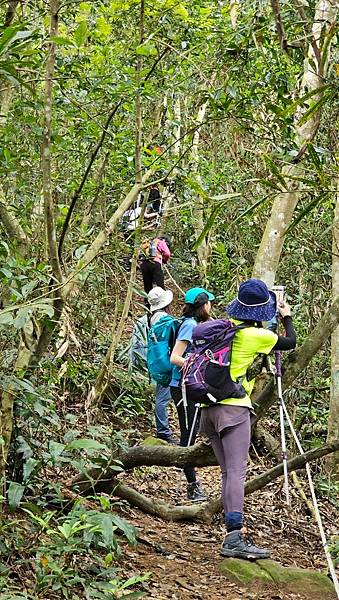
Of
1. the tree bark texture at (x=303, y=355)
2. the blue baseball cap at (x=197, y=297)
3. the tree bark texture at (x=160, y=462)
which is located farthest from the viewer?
the blue baseball cap at (x=197, y=297)

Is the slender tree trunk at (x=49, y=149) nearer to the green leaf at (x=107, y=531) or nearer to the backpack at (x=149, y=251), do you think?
the green leaf at (x=107, y=531)

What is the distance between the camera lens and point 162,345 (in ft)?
23.1

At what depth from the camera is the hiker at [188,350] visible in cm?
641

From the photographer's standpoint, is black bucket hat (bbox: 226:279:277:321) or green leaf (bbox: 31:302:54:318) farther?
black bucket hat (bbox: 226:279:277:321)

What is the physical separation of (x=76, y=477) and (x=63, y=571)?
159 centimetres

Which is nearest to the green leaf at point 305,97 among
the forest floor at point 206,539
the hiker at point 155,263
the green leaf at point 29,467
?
the green leaf at point 29,467

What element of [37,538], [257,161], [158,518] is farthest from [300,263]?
[37,538]

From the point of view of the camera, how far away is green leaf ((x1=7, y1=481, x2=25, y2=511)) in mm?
4203

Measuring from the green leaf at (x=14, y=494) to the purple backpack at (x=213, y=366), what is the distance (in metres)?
1.59

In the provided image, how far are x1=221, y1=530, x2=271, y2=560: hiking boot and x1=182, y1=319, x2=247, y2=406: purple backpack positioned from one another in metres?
0.92

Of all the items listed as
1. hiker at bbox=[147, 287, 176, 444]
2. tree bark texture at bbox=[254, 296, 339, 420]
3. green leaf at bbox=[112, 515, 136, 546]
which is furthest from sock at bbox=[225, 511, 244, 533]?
hiker at bbox=[147, 287, 176, 444]

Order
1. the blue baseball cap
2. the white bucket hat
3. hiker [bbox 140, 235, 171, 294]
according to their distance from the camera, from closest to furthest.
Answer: the blue baseball cap, the white bucket hat, hiker [bbox 140, 235, 171, 294]

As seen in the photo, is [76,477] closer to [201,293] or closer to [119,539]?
[119,539]

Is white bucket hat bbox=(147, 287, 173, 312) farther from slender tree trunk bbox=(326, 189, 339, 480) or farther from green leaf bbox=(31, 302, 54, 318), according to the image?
green leaf bbox=(31, 302, 54, 318)
